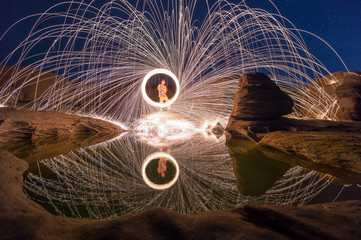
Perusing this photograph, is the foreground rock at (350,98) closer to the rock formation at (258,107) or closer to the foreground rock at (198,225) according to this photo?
the rock formation at (258,107)

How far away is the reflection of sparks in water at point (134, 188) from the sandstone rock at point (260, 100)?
4.88 m

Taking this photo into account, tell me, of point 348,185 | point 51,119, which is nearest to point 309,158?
point 348,185

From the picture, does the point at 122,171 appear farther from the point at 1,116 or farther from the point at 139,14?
the point at 139,14

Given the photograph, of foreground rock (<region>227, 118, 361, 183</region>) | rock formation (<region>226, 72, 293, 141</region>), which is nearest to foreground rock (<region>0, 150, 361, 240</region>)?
foreground rock (<region>227, 118, 361, 183</region>)

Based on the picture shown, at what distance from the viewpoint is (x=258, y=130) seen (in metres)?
8.75

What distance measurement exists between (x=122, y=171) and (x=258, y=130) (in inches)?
251

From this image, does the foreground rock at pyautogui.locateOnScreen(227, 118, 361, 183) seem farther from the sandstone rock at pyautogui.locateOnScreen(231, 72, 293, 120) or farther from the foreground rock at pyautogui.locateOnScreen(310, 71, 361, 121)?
the foreground rock at pyautogui.locateOnScreen(310, 71, 361, 121)

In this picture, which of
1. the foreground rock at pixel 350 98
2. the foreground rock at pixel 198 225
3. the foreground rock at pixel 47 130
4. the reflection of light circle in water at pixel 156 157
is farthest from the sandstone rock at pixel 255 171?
the foreground rock at pixel 350 98

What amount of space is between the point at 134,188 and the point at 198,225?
72.0 inches

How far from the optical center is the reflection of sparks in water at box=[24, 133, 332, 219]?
277 centimetres

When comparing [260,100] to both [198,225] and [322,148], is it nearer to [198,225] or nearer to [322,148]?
[322,148]

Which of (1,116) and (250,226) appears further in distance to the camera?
(1,116)

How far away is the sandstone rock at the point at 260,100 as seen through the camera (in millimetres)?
9133

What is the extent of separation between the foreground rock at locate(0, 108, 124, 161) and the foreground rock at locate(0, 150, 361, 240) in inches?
204
